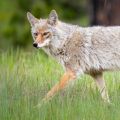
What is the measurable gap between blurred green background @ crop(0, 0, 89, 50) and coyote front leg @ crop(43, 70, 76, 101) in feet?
45.0

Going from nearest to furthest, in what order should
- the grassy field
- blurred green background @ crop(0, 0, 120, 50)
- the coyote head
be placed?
the grassy field → the coyote head → blurred green background @ crop(0, 0, 120, 50)

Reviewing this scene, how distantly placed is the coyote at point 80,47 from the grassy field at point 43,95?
0.21 meters

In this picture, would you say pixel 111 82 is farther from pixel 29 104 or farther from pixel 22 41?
pixel 22 41

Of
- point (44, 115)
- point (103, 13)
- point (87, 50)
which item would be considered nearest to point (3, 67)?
point (87, 50)

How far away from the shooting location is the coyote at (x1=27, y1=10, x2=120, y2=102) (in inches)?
419

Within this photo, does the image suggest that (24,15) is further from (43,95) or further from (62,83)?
(43,95)

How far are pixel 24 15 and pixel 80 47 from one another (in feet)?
51.5

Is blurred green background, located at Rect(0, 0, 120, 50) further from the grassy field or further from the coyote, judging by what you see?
the coyote

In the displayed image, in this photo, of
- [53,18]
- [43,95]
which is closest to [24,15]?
[53,18]

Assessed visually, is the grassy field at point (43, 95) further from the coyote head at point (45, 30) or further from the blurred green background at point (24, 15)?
the blurred green background at point (24, 15)

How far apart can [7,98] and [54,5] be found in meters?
18.2

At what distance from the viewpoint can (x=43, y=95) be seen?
9.92 meters

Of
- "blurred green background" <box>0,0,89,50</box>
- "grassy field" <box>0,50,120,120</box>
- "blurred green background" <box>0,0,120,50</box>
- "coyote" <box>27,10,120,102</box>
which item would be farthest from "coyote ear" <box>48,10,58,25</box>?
"blurred green background" <box>0,0,89,50</box>

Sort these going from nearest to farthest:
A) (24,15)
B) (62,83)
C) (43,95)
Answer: (43,95), (62,83), (24,15)
